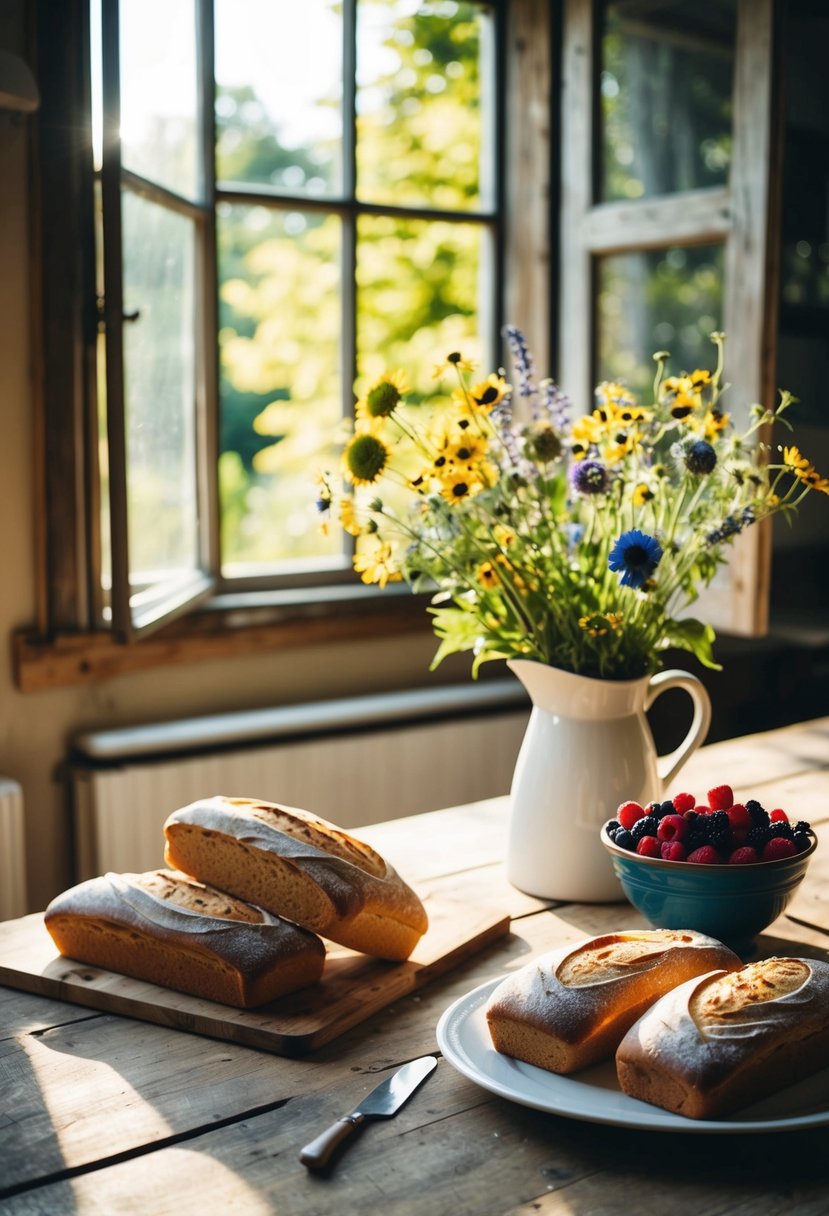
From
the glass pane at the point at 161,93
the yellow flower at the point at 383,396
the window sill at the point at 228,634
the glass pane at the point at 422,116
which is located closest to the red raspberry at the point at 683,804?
the yellow flower at the point at 383,396

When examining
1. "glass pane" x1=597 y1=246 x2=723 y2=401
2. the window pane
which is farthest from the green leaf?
the window pane

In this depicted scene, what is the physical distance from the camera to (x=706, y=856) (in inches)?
44.9

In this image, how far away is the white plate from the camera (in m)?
0.88

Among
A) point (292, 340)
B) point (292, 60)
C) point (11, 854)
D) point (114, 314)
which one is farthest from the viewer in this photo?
point (292, 340)

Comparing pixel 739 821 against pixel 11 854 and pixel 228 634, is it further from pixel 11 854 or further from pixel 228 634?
pixel 228 634

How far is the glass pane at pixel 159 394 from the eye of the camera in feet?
7.44

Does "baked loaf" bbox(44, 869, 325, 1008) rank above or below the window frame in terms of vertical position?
Answer: below

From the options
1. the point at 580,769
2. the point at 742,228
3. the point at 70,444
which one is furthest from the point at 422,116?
the point at 580,769

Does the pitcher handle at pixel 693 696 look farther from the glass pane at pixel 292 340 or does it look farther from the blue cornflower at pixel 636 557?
the glass pane at pixel 292 340

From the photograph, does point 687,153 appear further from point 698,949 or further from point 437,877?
point 698,949

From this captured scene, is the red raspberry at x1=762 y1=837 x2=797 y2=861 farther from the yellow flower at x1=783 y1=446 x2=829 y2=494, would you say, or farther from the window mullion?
the window mullion

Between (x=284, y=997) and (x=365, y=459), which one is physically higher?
(x=365, y=459)

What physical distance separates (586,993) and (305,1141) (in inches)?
9.4

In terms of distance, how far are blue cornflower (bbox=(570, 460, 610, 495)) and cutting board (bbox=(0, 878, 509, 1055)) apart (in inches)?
17.7
